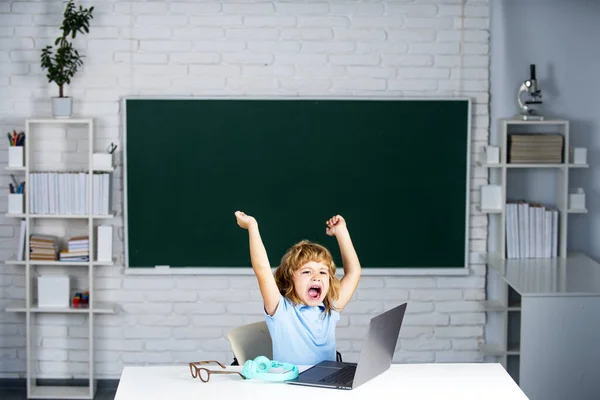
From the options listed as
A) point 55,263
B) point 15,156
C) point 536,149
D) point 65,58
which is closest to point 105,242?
point 55,263

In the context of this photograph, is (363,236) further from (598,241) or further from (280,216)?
(598,241)

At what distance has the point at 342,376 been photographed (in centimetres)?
310

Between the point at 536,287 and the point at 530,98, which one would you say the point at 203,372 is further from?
the point at 530,98

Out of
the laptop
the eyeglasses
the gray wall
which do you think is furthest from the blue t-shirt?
the gray wall

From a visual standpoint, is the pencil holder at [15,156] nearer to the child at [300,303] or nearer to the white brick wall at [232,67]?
the white brick wall at [232,67]

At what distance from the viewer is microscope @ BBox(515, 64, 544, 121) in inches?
196

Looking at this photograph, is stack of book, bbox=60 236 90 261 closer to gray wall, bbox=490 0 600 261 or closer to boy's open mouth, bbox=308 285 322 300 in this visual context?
boy's open mouth, bbox=308 285 322 300

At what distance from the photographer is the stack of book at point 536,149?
496 centimetres

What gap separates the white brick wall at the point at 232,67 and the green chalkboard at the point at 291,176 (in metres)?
0.10

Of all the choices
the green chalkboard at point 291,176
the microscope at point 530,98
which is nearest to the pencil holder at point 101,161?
the green chalkboard at point 291,176

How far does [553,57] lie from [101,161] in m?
2.74

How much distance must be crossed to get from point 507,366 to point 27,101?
3272 millimetres

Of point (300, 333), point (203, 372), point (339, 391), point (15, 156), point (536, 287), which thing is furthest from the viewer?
point (15, 156)

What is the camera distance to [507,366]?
514 centimetres
